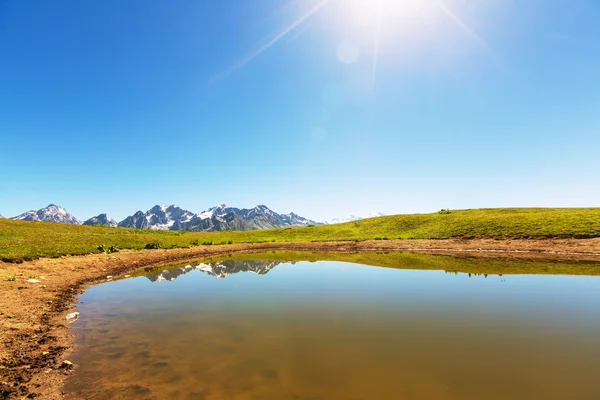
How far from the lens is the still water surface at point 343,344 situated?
8.23 meters

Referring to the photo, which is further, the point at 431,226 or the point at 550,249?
the point at 431,226

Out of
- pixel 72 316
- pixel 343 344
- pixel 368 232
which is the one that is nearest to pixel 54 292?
pixel 72 316

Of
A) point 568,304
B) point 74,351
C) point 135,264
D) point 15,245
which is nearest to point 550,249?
point 568,304

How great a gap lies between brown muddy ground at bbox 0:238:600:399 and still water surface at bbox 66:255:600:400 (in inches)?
37.4

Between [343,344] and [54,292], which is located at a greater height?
[54,292]

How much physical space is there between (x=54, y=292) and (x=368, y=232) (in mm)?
66146

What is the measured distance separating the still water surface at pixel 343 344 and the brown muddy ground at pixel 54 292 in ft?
3.11

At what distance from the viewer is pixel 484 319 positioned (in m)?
13.7

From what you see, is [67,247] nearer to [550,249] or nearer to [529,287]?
[529,287]

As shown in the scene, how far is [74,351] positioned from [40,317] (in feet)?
19.6

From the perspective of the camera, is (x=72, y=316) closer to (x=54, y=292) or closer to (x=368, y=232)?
(x=54, y=292)

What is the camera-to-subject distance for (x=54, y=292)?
20031 mm

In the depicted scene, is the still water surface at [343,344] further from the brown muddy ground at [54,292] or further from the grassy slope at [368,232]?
the grassy slope at [368,232]

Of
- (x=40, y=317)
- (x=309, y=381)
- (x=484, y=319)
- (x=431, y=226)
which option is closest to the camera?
(x=309, y=381)
